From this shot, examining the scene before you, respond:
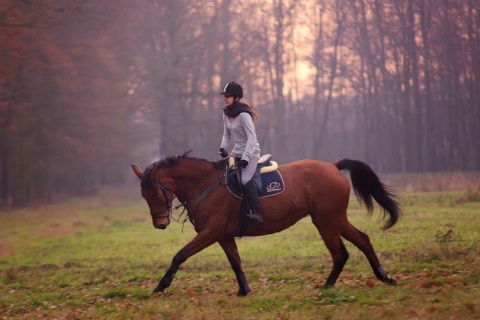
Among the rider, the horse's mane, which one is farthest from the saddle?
the horse's mane

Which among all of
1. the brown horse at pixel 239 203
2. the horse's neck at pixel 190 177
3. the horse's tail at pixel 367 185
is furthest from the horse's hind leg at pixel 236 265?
the horse's tail at pixel 367 185

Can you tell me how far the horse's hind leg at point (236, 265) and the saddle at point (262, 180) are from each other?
80 cm

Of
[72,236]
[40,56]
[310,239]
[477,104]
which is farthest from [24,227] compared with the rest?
[477,104]

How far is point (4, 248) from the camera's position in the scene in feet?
86.4

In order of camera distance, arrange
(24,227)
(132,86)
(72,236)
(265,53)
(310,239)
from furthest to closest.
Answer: (265,53) → (132,86) → (24,227) → (72,236) → (310,239)

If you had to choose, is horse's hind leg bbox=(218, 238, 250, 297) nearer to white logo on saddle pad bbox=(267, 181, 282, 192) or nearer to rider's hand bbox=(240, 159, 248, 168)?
white logo on saddle pad bbox=(267, 181, 282, 192)

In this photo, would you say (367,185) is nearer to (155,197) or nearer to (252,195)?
Answer: (252,195)

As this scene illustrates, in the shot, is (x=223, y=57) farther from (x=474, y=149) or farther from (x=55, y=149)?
(x=474, y=149)

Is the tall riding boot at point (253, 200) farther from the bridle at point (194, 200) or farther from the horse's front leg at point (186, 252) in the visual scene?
the horse's front leg at point (186, 252)

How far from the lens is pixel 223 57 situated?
189 feet

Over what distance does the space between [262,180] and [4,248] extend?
17363mm

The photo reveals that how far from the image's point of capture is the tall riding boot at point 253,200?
37.0 feet

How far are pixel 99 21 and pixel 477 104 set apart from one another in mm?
19662

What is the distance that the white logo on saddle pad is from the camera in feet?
38.0
